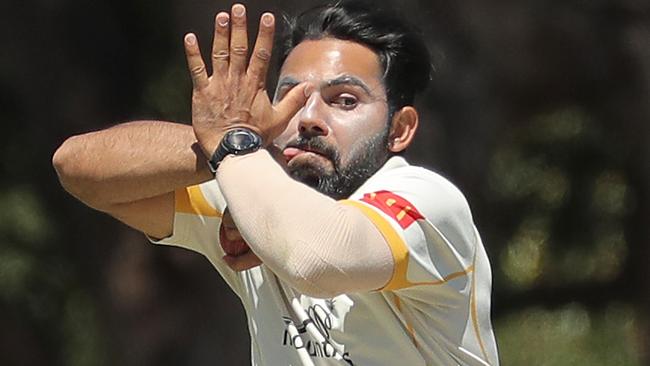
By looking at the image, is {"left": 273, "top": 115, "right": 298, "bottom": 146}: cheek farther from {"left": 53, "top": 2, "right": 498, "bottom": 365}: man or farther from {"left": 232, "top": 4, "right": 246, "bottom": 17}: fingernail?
{"left": 232, "top": 4, "right": 246, "bottom": 17}: fingernail

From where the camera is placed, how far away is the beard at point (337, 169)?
120 inches

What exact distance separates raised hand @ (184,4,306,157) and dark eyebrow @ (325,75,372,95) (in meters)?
0.31

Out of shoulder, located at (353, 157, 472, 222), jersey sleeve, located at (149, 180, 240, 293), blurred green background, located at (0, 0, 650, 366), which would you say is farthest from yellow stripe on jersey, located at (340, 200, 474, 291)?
blurred green background, located at (0, 0, 650, 366)

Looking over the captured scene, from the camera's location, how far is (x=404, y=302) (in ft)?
9.73

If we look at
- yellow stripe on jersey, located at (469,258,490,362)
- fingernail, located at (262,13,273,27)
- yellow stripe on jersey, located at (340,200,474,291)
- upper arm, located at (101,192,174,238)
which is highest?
fingernail, located at (262,13,273,27)

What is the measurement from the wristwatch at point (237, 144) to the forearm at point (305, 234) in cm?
3

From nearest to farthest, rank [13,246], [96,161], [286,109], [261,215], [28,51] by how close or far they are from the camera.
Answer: [261,215] < [286,109] < [96,161] < [28,51] < [13,246]

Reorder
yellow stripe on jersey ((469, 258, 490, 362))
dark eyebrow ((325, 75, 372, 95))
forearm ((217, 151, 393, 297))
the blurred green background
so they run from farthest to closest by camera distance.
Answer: the blurred green background < dark eyebrow ((325, 75, 372, 95)) < yellow stripe on jersey ((469, 258, 490, 362)) < forearm ((217, 151, 393, 297))

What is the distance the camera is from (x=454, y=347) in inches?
118

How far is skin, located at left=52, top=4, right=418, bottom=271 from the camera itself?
2.80m

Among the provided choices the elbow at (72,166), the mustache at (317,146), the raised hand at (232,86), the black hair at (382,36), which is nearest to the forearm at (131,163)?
the elbow at (72,166)

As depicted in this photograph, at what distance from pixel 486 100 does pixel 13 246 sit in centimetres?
283

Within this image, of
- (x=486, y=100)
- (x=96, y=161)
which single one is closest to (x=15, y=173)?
(x=486, y=100)

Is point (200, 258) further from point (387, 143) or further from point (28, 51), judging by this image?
point (387, 143)
